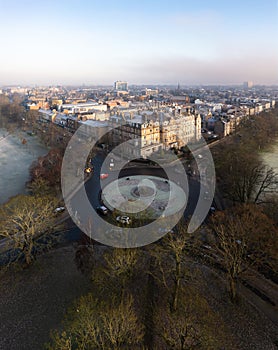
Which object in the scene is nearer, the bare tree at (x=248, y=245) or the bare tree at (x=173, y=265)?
the bare tree at (x=173, y=265)

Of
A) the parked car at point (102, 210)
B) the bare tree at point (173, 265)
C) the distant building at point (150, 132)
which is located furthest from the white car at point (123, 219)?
the distant building at point (150, 132)

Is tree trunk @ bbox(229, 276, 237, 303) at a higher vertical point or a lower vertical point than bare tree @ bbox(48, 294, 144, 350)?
lower

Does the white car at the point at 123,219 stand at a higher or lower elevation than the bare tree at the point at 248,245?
lower

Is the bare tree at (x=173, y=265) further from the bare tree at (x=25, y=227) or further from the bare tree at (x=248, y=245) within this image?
the bare tree at (x=25, y=227)

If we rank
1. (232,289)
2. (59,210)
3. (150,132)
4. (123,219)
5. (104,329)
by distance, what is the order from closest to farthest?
1. (104,329)
2. (232,289)
3. (123,219)
4. (59,210)
5. (150,132)

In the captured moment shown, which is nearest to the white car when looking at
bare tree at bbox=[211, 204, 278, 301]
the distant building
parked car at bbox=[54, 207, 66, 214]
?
parked car at bbox=[54, 207, 66, 214]

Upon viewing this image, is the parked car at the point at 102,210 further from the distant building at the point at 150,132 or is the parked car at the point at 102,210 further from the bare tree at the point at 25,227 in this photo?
the distant building at the point at 150,132

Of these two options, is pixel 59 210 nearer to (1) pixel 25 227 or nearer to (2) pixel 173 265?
(1) pixel 25 227

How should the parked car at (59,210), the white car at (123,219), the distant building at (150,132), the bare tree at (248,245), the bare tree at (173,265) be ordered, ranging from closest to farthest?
1. the bare tree at (173,265)
2. the bare tree at (248,245)
3. the white car at (123,219)
4. the parked car at (59,210)
5. the distant building at (150,132)

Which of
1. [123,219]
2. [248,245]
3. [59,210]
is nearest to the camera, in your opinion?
[248,245]

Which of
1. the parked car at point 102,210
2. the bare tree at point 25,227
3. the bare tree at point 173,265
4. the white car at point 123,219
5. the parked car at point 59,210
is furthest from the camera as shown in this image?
the parked car at point 102,210

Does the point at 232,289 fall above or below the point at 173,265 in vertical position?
above

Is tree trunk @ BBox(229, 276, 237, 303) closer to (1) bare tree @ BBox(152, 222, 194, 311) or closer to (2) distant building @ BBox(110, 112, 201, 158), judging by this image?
(1) bare tree @ BBox(152, 222, 194, 311)

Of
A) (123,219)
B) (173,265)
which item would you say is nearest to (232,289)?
(173,265)
